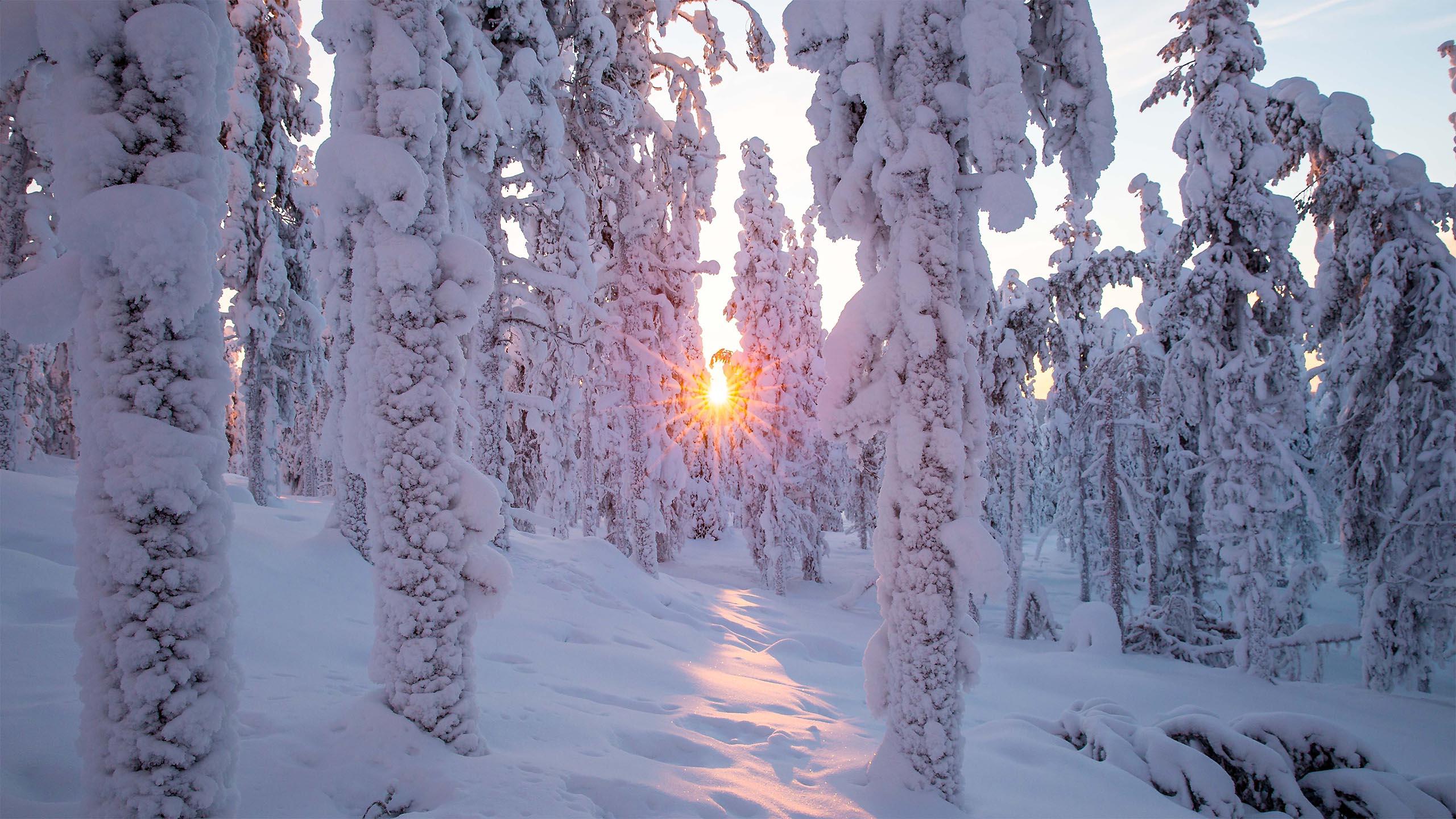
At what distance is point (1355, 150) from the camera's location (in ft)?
37.8

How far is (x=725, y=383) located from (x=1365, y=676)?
1992 centimetres

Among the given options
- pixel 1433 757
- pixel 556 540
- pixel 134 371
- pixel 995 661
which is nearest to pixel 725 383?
pixel 556 540

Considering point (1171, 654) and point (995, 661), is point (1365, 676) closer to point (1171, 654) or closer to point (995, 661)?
point (1171, 654)

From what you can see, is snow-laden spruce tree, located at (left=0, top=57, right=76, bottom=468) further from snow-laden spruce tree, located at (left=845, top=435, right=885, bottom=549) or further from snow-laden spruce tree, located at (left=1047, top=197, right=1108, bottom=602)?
snow-laden spruce tree, located at (left=1047, top=197, right=1108, bottom=602)

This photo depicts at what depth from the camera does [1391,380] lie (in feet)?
37.6

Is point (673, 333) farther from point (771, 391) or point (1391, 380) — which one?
point (1391, 380)

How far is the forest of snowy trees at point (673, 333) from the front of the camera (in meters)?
2.64

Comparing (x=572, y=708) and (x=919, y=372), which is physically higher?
(x=919, y=372)

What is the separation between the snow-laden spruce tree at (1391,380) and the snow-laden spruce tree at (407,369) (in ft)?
48.7

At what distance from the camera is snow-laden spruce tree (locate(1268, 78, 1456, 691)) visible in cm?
1086

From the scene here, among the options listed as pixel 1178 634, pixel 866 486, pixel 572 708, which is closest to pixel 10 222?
pixel 572 708

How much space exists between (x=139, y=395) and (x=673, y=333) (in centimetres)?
1314

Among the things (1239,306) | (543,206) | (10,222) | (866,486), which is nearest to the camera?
(10,222)

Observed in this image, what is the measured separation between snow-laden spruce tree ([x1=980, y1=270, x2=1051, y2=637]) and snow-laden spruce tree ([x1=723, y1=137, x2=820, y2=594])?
5864mm
